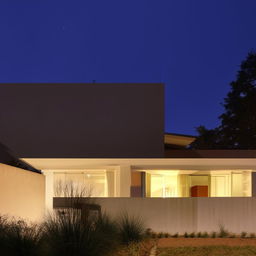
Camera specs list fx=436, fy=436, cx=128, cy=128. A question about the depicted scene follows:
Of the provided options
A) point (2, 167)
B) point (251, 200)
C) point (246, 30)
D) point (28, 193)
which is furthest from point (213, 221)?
point (246, 30)

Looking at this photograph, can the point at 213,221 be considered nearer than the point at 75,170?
Yes

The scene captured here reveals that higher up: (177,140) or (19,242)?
(177,140)

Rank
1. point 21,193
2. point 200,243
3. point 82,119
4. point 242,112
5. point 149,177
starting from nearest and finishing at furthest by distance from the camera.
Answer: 1. point 21,193
2. point 200,243
3. point 82,119
4. point 149,177
5. point 242,112

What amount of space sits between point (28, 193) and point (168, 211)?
4466 mm

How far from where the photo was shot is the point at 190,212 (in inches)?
526

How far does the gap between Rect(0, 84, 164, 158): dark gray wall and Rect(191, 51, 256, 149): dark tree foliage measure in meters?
15.6

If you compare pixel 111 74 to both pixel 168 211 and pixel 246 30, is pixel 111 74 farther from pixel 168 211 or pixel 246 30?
pixel 168 211

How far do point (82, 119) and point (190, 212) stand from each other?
7185mm

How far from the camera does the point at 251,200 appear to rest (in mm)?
13391

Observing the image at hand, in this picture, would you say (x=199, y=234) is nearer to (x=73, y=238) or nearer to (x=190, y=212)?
(x=190, y=212)

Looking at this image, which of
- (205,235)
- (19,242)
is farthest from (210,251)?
(19,242)

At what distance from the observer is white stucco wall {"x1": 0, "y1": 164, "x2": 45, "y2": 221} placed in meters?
9.23

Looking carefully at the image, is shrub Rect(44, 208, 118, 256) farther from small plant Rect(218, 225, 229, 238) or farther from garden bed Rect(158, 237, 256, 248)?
small plant Rect(218, 225, 229, 238)

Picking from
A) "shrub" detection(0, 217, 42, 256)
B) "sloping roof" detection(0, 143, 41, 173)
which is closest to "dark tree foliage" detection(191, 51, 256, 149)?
"sloping roof" detection(0, 143, 41, 173)
